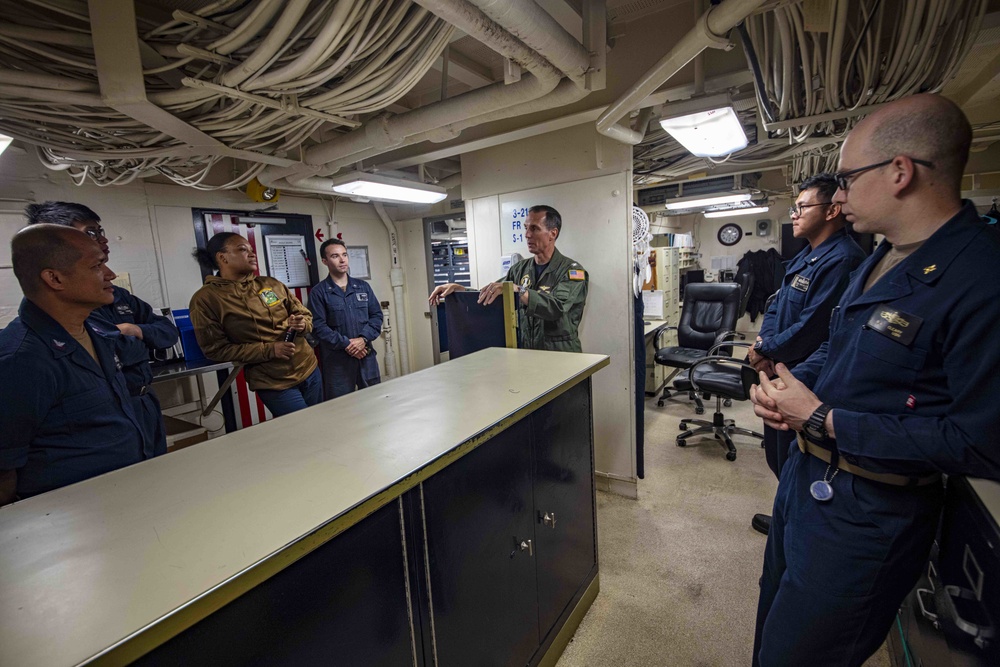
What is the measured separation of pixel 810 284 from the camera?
180cm

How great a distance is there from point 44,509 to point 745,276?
7.32 meters

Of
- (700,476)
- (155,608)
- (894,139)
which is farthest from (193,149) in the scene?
(700,476)

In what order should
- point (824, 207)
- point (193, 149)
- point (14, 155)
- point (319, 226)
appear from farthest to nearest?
point (319, 226) < point (14, 155) < point (193, 149) < point (824, 207)

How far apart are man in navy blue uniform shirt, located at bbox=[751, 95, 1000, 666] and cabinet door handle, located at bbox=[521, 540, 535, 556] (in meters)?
0.68

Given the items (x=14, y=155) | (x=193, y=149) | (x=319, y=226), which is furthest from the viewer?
(x=319, y=226)

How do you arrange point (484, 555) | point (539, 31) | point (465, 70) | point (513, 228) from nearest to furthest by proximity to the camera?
point (484, 555) < point (539, 31) < point (465, 70) < point (513, 228)

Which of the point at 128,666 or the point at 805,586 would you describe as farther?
the point at 805,586

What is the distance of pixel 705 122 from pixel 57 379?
8.65ft

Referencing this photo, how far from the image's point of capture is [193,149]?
79.8 inches

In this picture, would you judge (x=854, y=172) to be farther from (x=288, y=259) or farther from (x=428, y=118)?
(x=288, y=259)

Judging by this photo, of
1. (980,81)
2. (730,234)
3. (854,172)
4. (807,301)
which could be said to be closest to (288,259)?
(807,301)

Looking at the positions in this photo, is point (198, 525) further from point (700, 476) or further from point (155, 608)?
point (700, 476)

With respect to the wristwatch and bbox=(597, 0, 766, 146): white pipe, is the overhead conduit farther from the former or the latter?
the wristwatch

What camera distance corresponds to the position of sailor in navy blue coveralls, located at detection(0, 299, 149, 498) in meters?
1.15
